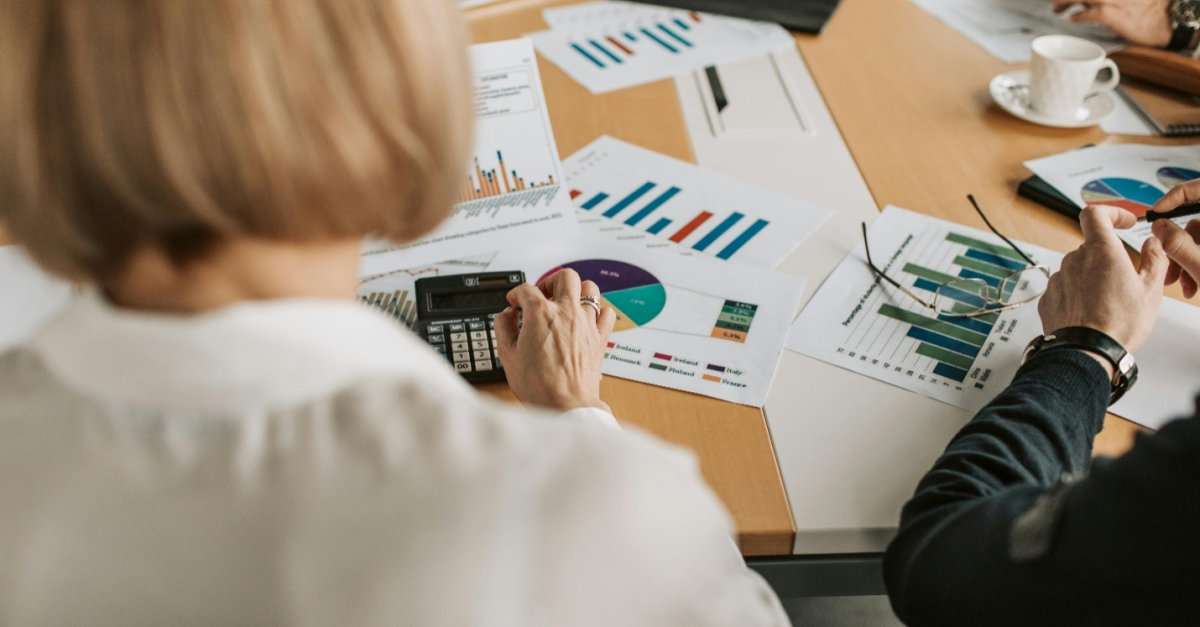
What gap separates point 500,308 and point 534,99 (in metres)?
0.42

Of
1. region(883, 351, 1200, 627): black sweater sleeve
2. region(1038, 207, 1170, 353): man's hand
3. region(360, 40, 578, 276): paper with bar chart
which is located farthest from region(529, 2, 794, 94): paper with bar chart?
region(883, 351, 1200, 627): black sweater sleeve

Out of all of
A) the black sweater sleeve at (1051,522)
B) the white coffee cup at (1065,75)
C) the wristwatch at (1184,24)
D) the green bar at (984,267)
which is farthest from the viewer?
the wristwatch at (1184,24)

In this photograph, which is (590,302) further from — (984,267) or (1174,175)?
(1174,175)

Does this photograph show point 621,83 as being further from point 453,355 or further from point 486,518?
point 486,518

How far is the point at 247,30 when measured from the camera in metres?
0.41

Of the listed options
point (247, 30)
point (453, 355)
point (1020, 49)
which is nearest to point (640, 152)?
point (453, 355)

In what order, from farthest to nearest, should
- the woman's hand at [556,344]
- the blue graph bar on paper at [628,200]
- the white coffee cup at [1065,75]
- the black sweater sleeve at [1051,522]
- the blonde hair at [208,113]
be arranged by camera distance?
the white coffee cup at [1065,75] → the blue graph bar on paper at [628,200] → the woman's hand at [556,344] → the black sweater sleeve at [1051,522] → the blonde hair at [208,113]

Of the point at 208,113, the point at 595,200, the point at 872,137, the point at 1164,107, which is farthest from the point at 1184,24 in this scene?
the point at 208,113

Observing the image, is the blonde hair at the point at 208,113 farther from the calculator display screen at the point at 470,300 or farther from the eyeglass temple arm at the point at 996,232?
the eyeglass temple arm at the point at 996,232

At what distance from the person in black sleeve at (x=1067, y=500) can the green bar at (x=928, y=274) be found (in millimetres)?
120

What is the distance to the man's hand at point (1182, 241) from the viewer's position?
970mm

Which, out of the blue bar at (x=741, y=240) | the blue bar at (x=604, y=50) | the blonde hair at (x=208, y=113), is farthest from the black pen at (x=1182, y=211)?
the blonde hair at (x=208, y=113)

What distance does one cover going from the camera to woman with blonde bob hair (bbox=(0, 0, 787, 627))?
411mm

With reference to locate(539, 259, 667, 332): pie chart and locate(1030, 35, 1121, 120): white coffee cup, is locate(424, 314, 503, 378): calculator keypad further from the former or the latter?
locate(1030, 35, 1121, 120): white coffee cup
